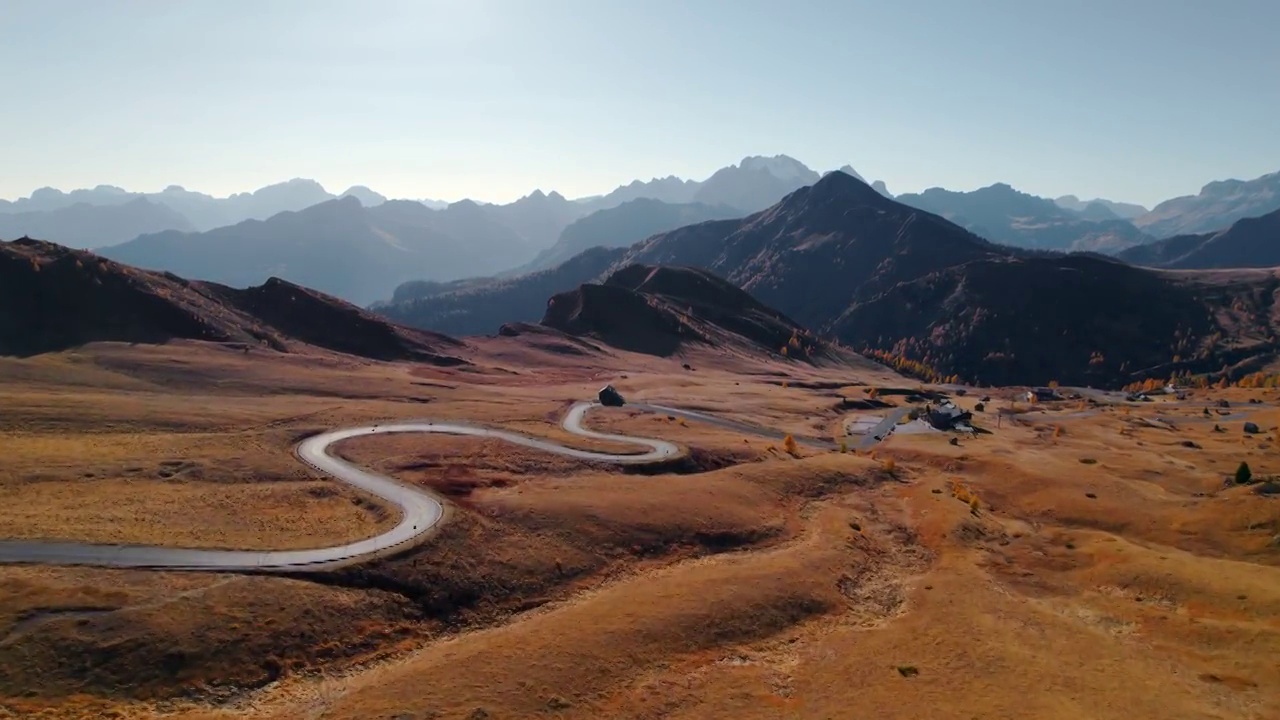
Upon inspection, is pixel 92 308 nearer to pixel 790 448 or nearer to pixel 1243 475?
pixel 790 448

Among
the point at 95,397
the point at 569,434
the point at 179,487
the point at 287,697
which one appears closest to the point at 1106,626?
the point at 287,697

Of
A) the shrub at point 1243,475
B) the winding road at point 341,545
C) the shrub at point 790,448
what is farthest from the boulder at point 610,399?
the shrub at point 1243,475

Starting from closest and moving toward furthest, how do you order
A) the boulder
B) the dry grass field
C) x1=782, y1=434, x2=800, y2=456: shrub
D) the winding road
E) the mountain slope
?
the dry grass field < the winding road < x1=782, y1=434, x2=800, y2=456: shrub < the mountain slope < the boulder

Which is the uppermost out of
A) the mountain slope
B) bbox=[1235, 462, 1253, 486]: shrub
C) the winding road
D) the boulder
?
the mountain slope

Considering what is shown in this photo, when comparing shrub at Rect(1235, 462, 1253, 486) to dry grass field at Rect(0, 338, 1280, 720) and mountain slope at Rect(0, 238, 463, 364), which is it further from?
mountain slope at Rect(0, 238, 463, 364)

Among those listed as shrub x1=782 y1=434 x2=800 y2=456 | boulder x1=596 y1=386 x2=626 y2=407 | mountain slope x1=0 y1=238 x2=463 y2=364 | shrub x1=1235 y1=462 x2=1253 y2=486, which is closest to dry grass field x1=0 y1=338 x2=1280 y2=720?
shrub x1=782 y1=434 x2=800 y2=456
